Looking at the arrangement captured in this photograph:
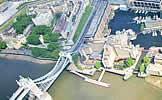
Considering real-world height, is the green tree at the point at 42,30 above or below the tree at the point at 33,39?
above

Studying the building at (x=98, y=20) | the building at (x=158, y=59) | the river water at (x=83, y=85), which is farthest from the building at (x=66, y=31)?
the building at (x=158, y=59)

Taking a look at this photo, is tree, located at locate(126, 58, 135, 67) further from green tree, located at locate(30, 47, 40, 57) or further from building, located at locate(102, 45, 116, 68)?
green tree, located at locate(30, 47, 40, 57)

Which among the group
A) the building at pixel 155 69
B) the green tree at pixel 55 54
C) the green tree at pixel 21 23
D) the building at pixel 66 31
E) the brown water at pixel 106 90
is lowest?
the brown water at pixel 106 90

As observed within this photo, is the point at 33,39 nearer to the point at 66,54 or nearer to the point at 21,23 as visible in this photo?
the point at 21,23

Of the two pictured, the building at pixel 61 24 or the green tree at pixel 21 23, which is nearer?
the building at pixel 61 24

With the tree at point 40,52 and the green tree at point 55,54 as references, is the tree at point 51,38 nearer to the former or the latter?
the tree at point 40,52

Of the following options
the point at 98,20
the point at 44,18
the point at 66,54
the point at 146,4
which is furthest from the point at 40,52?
the point at 146,4

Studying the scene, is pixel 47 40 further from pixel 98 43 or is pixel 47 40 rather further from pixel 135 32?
pixel 135 32

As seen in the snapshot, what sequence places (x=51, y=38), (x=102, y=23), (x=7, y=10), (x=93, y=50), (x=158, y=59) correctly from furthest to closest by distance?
(x=7, y=10) → (x=102, y=23) → (x=51, y=38) → (x=93, y=50) → (x=158, y=59)
